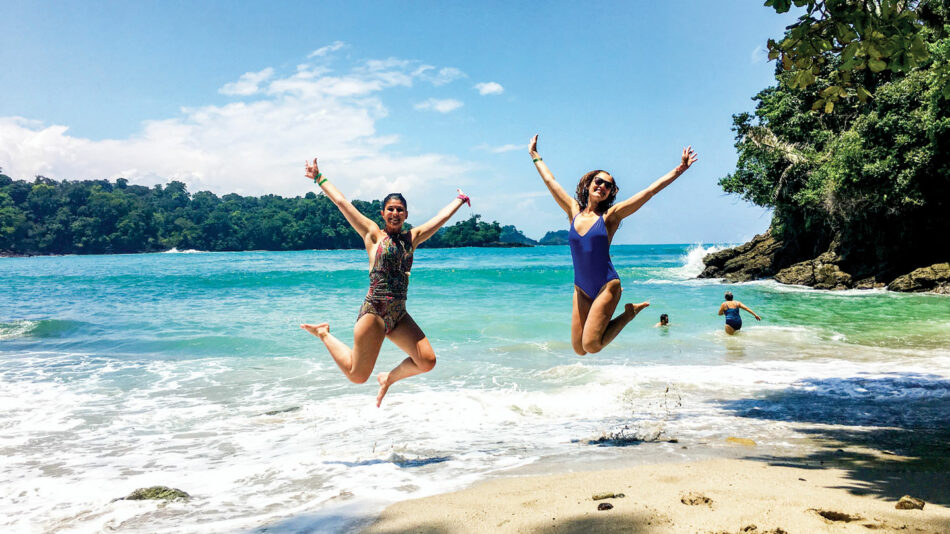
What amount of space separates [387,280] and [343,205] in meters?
0.92

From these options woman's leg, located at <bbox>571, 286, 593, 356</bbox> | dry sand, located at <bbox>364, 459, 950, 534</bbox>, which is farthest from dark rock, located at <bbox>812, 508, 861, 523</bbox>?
woman's leg, located at <bbox>571, 286, 593, 356</bbox>

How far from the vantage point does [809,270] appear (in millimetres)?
36125

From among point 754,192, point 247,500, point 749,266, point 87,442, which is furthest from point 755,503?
point 749,266

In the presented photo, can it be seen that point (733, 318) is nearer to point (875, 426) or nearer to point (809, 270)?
point (875, 426)

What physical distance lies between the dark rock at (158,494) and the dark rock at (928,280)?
31.7m

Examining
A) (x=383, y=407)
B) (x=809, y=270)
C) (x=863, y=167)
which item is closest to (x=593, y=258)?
(x=383, y=407)

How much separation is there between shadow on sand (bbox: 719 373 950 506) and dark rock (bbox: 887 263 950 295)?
813 inches

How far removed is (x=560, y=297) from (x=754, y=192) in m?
12.6

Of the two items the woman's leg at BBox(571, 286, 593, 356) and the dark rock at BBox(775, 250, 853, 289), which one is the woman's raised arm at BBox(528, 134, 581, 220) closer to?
the woman's leg at BBox(571, 286, 593, 356)

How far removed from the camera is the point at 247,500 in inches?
260

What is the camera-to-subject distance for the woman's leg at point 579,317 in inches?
261

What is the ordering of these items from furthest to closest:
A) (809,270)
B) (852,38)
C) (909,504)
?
1. (809,270)
2. (852,38)
3. (909,504)

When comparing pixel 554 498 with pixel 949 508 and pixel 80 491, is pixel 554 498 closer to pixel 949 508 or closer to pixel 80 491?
pixel 949 508

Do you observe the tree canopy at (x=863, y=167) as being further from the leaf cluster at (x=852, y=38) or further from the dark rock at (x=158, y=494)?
the dark rock at (x=158, y=494)
